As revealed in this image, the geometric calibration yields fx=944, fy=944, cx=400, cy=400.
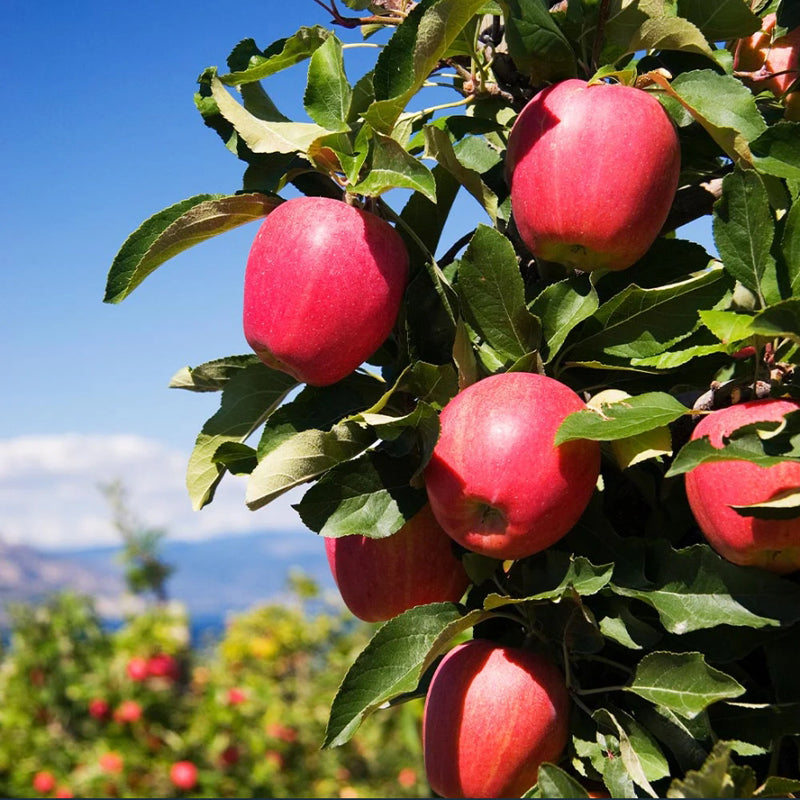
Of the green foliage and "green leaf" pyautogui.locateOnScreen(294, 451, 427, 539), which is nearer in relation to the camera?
"green leaf" pyautogui.locateOnScreen(294, 451, 427, 539)

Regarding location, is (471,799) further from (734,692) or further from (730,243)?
(730,243)

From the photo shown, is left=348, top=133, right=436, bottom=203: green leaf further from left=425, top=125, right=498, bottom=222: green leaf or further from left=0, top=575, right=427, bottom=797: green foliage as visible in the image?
left=0, top=575, right=427, bottom=797: green foliage

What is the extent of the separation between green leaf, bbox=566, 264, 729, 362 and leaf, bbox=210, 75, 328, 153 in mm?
334

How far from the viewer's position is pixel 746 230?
817mm

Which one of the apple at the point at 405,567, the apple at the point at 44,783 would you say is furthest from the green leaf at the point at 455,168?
the apple at the point at 44,783

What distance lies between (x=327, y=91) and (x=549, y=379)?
1.21ft

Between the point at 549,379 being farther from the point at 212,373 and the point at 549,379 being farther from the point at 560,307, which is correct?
the point at 212,373

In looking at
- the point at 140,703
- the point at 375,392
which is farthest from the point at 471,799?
the point at 140,703

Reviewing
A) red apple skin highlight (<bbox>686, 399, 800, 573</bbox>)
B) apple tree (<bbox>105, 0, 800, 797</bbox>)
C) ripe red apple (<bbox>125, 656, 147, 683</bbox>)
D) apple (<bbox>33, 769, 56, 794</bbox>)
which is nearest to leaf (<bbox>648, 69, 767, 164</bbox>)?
apple tree (<bbox>105, 0, 800, 797</bbox>)

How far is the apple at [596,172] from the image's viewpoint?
0.87 metres

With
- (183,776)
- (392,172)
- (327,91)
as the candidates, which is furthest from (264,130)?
(183,776)

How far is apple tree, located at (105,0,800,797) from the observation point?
82cm

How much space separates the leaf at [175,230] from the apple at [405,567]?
351mm

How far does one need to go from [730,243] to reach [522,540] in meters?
0.32
